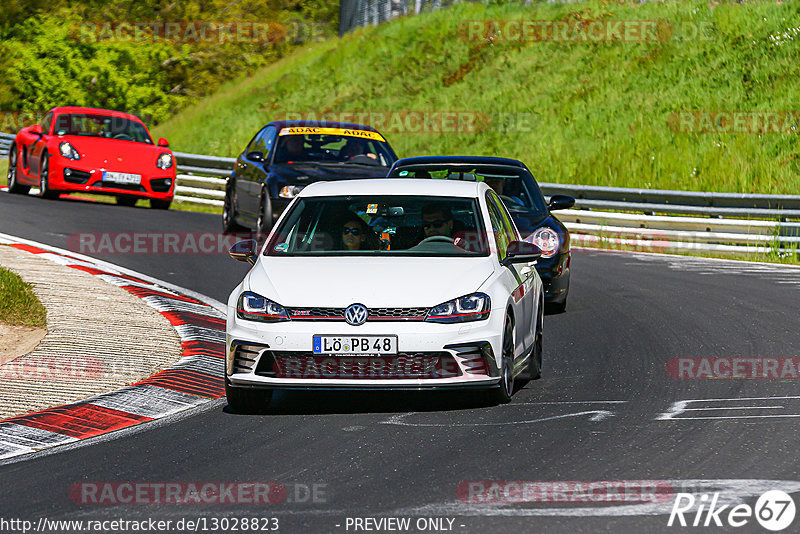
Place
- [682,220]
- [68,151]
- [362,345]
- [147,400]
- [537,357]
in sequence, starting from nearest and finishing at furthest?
[362,345] < [147,400] < [537,357] < [682,220] < [68,151]

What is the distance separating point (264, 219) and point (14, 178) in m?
9.68

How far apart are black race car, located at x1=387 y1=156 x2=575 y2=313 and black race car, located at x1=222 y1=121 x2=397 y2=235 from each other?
3.14 meters

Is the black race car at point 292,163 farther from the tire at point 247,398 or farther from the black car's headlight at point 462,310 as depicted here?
the black car's headlight at point 462,310

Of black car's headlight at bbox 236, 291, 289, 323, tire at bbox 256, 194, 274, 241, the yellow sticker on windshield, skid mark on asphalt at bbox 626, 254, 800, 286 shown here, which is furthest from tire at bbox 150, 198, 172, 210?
black car's headlight at bbox 236, 291, 289, 323

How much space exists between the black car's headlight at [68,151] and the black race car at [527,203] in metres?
9.83

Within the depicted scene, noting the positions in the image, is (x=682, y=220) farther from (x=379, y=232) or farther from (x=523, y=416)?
(x=523, y=416)

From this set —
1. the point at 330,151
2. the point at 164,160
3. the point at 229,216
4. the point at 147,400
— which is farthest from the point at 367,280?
the point at 164,160

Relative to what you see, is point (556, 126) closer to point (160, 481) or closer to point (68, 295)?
point (68, 295)

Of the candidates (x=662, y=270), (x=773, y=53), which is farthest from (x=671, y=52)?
(x=662, y=270)

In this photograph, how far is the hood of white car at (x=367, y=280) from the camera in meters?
7.95

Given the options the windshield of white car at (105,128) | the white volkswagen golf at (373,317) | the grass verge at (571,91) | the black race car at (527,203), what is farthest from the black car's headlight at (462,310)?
the grass verge at (571,91)

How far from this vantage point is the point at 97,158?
22.2 meters

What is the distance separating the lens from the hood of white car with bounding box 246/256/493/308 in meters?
7.95

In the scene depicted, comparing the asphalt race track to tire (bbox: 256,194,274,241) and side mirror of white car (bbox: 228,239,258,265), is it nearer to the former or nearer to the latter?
side mirror of white car (bbox: 228,239,258,265)
